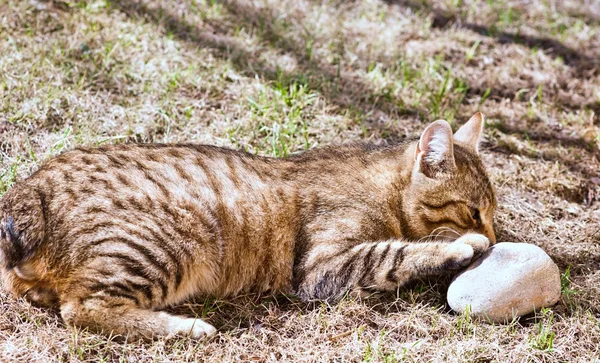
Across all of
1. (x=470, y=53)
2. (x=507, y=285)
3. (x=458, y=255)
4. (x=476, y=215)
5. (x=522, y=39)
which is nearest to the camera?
(x=507, y=285)

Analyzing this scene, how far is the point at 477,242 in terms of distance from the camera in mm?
4328

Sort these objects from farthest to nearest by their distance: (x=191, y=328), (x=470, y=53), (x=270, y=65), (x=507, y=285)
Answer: (x=470, y=53) < (x=270, y=65) < (x=507, y=285) < (x=191, y=328)

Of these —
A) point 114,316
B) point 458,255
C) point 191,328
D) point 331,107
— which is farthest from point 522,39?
point 114,316

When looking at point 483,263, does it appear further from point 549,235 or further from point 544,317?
point 549,235

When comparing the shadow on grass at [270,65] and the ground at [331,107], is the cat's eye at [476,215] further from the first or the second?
the shadow on grass at [270,65]

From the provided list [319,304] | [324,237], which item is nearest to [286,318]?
[319,304]

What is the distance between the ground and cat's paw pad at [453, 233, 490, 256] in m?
0.38

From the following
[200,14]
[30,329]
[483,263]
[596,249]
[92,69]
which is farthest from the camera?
[200,14]

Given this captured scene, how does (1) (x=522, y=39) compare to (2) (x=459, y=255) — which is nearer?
(2) (x=459, y=255)

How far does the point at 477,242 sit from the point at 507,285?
12.9 inches

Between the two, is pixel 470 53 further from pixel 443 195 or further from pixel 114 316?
pixel 114 316

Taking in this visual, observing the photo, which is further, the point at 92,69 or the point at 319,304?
the point at 92,69

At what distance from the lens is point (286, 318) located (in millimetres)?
4328

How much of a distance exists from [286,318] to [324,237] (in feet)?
1.80
